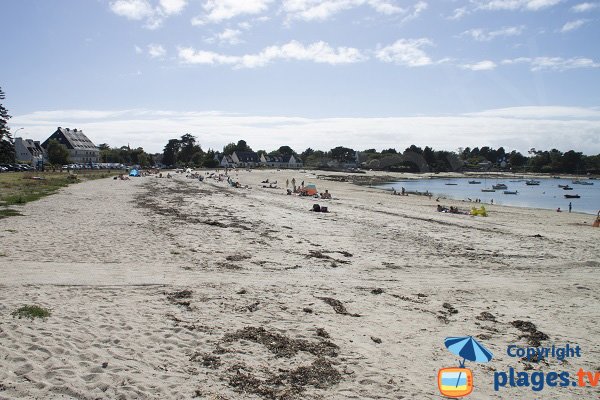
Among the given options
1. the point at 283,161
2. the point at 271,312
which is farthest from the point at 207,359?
the point at 283,161

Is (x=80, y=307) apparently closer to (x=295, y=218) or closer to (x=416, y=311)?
(x=416, y=311)

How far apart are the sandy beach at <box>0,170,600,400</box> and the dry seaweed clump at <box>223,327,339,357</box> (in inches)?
1.4

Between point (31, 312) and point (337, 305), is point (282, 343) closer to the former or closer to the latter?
point (337, 305)

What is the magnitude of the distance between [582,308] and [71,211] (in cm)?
2339

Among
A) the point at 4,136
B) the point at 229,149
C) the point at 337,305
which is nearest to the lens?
the point at 337,305

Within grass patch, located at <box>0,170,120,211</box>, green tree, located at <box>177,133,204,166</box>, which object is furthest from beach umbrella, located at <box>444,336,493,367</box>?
green tree, located at <box>177,133,204,166</box>

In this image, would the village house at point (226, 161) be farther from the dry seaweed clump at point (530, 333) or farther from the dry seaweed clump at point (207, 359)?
the dry seaweed clump at point (207, 359)

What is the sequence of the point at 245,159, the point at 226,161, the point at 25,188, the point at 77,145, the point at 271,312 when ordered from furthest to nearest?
the point at 245,159, the point at 226,161, the point at 77,145, the point at 25,188, the point at 271,312

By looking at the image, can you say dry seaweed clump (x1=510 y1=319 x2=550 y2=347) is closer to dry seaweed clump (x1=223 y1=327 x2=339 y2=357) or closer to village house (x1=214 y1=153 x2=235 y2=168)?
dry seaweed clump (x1=223 y1=327 x2=339 y2=357)

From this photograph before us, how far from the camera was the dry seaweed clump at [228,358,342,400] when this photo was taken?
5824 mm

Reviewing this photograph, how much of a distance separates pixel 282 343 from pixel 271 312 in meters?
1.58

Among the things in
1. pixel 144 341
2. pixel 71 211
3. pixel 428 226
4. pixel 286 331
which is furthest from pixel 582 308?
pixel 71 211

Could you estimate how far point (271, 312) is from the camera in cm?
900

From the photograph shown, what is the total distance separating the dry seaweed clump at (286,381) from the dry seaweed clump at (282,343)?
1.56 feet
